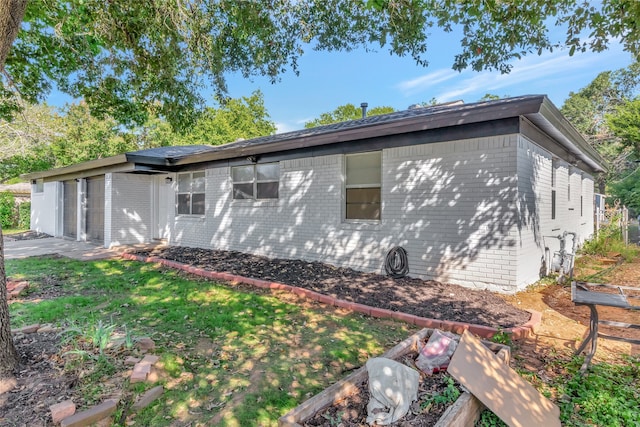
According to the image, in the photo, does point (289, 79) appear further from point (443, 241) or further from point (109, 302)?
point (109, 302)

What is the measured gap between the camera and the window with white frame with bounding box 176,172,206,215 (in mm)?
11000

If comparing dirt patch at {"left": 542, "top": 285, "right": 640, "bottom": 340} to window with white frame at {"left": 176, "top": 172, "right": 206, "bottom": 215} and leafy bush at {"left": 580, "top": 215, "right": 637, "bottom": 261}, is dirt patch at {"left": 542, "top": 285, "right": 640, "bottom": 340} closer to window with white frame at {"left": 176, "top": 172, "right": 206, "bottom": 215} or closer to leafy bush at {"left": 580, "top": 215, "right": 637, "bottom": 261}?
leafy bush at {"left": 580, "top": 215, "right": 637, "bottom": 261}

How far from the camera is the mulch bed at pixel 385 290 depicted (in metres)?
4.63

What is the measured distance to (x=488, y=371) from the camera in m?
2.63

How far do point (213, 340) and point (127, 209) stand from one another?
384 inches

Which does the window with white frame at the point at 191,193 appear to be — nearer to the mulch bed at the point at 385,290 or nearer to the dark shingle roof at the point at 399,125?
the dark shingle roof at the point at 399,125

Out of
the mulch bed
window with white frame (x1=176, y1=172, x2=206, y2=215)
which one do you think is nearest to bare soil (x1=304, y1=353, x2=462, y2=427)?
the mulch bed

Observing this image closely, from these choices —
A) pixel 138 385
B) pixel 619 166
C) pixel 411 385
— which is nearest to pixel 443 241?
pixel 411 385

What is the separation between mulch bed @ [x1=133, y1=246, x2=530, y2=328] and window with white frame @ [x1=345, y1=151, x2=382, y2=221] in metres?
1.31

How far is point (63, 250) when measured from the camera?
1099 centimetres

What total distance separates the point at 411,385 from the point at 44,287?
6.88 meters

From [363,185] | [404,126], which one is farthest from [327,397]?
[363,185]

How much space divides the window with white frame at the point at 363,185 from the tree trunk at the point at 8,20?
222 inches

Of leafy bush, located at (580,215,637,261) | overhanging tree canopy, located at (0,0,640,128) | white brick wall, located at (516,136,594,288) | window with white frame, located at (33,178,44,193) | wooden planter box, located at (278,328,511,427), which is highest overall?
overhanging tree canopy, located at (0,0,640,128)
